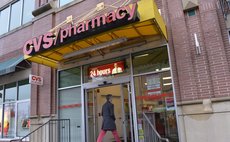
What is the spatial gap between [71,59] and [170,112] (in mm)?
4143

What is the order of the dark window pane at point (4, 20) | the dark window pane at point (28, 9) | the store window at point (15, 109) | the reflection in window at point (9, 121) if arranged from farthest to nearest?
the dark window pane at point (4, 20)
the dark window pane at point (28, 9)
the reflection in window at point (9, 121)
the store window at point (15, 109)

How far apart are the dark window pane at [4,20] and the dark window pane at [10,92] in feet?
10.7

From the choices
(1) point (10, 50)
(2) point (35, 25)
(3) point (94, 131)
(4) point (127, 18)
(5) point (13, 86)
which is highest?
(2) point (35, 25)

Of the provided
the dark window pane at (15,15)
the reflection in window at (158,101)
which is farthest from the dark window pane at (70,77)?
the dark window pane at (15,15)

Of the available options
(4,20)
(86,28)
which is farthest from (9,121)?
(86,28)

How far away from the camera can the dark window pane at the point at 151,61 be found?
7.00 meters

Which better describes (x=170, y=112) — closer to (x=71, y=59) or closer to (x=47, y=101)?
(x=71, y=59)

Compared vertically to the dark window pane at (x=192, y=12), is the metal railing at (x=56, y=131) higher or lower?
lower

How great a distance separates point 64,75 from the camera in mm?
9211

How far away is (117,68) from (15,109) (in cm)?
585

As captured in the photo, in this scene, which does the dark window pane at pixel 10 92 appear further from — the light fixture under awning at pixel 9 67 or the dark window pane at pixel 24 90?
the light fixture under awning at pixel 9 67

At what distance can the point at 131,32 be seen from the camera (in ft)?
22.1

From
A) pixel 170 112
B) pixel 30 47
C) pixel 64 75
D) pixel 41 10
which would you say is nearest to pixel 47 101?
pixel 64 75

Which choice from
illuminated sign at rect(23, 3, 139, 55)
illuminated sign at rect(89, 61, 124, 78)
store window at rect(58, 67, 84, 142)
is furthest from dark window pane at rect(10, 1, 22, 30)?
illuminated sign at rect(89, 61, 124, 78)
